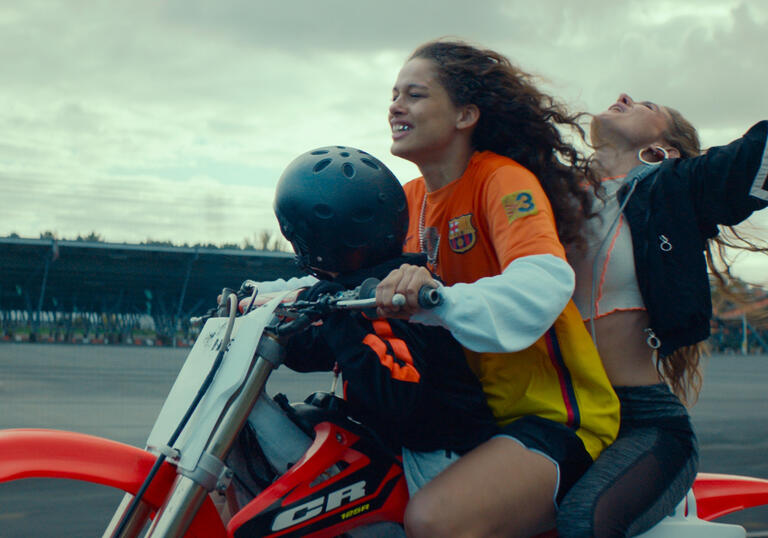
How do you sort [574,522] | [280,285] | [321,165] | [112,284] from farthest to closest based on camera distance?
[112,284], [280,285], [321,165], [574,522]

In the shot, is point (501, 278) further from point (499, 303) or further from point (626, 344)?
point (626, 344)

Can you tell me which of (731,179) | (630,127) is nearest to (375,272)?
(731,179)

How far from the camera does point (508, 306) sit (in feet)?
6.10

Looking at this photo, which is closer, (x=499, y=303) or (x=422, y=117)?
(x=499, y=303)

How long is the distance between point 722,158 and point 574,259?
1.63ft

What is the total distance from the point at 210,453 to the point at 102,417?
8119 millimetres

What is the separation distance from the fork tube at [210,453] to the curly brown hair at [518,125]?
101 cm

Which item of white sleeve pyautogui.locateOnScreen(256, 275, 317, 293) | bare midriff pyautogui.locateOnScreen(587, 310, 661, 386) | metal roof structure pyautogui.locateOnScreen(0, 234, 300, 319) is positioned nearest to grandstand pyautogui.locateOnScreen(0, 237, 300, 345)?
metal roof structure pyautogui.locateOnScreen(0, 234, 300, 319)

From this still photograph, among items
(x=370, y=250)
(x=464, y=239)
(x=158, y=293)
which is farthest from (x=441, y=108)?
(x=158, y=293)

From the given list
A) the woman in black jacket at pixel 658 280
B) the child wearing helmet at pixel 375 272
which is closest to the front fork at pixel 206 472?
the child wearing helmet at pixel 375 272

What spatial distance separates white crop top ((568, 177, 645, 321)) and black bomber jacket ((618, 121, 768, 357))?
0.04 meters

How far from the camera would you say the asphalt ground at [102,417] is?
16.2 ft

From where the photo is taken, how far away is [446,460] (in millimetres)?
1984

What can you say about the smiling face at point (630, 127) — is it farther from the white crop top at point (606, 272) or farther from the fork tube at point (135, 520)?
the fork tube at point (135, 520)
